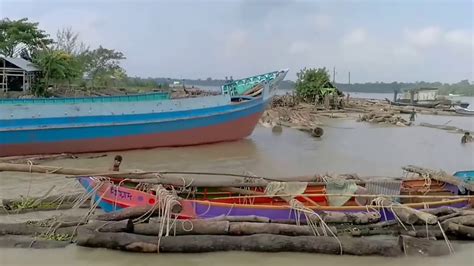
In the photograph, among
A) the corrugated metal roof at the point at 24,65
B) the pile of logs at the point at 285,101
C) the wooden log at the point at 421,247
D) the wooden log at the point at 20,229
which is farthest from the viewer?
the pile of logs at the point at 285,101

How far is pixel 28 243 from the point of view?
592 centimetres

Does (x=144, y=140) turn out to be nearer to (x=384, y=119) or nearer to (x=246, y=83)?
(x=246, y=83)

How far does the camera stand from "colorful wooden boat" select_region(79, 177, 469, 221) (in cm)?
634

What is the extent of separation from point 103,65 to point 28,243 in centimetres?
4547

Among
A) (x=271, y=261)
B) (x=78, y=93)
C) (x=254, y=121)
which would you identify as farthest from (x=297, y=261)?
(x=78, y=93)

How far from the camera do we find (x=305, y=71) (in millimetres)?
37344

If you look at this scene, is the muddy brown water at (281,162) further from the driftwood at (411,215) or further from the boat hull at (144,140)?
the driftwood at (411,215)

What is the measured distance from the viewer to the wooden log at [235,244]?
5.68 m

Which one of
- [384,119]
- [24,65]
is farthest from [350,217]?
[24,65]

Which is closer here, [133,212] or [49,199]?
[133,212]

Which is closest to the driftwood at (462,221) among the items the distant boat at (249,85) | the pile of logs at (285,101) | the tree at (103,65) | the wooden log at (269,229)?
the wooden log at (269,229)

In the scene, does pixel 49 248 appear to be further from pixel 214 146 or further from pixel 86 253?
pixel 214 146

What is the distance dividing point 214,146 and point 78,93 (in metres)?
16.8

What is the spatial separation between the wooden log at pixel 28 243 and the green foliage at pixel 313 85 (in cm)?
3125
